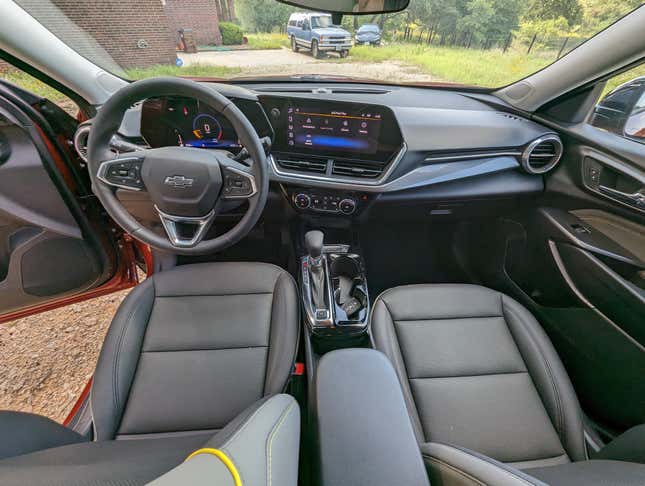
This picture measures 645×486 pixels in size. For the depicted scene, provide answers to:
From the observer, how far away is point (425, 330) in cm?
127

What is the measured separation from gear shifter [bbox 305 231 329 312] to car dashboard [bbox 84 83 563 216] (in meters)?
0.25

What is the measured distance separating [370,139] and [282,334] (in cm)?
89

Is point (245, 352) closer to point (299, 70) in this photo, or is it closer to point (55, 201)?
point (55, 201)

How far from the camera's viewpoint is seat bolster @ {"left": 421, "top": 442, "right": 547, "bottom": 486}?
0.49 m

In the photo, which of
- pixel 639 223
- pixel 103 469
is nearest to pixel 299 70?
pixel 639 223

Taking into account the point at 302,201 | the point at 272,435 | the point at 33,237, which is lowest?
the point at 33,237

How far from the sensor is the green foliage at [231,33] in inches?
52.2

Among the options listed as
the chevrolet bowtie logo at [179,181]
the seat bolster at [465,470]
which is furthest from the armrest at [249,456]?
the chevrolet bowtie logo at [179,181]

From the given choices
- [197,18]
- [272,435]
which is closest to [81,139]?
[197,18]

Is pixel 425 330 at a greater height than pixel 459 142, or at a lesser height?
→ lesser

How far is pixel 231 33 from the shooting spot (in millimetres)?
1337

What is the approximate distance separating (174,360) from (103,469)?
722 millimetres

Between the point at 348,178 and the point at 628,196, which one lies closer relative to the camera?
the point at 628,196

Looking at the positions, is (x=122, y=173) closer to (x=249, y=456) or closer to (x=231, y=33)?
(x=231, y=33)
